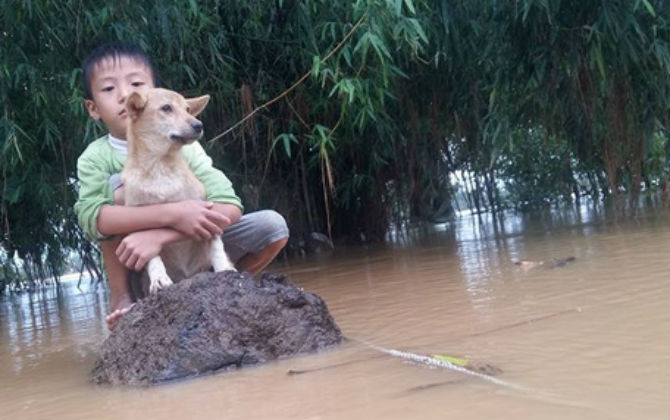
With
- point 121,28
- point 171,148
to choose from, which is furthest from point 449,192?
point 171,148

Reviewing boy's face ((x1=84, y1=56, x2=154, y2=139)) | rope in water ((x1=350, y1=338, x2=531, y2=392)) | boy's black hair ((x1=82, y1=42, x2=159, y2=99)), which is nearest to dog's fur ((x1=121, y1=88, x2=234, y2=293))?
boy's face ((x1=84, y1=56, x2=154, y2=139))

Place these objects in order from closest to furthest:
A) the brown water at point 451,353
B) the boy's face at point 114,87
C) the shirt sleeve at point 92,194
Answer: the brown water at point 451,353
the shirt sleeve at point 92,194
the boy's face at point 114,87

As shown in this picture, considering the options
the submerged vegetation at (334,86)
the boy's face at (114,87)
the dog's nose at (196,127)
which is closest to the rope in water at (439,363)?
the dog's nose at (196,127)

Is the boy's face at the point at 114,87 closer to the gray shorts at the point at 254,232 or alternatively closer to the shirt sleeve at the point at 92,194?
the shirt sleeve at the point at 92,194

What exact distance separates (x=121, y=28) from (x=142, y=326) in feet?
8.97

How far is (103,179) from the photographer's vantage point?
3387 mm

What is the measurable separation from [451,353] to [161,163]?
54.2 inches

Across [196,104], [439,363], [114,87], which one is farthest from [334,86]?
[439,363]

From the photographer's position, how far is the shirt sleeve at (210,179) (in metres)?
3.36

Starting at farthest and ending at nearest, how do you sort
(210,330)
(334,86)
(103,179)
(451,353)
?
(334,86) < (103,179) < (210,330) < (451,353)

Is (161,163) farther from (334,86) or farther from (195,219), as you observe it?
(334,86)

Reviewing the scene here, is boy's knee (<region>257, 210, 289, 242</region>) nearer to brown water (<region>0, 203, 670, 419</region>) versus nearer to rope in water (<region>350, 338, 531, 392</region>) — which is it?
brown water (<region>0, 203, 670, 419</region>)

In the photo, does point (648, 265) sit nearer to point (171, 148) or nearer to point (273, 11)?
point (171, 148)

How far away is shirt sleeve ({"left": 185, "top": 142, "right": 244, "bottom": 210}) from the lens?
336 centimetres
